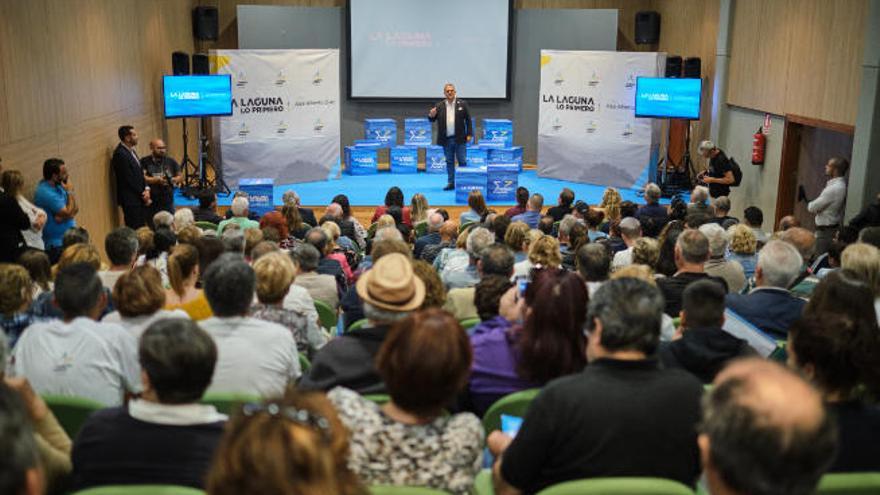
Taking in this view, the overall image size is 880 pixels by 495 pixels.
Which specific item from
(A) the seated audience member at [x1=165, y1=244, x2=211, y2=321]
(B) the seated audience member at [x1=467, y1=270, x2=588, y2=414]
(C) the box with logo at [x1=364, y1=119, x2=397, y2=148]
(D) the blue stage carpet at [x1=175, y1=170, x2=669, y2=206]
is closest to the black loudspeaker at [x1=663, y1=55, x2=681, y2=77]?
(D) the blue stage carpet at [x1=175, y1=170, x2=669, y2=206]

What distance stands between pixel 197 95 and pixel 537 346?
955 centimetres

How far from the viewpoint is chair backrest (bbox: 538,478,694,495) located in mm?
2070

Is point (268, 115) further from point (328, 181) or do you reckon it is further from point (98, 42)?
point (98, 42)

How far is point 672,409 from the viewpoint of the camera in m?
2.38

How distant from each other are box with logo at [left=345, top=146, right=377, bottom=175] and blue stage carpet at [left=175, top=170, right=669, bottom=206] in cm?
18

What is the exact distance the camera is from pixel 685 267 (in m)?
4.96

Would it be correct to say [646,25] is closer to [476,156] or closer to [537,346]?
[476,156]

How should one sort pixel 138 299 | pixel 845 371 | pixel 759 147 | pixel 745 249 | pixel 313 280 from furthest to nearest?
1. pixel 759 147
2. pixel 745 249
3. pixel 313 280
4. pixel 138 299
5. pixel 845 371

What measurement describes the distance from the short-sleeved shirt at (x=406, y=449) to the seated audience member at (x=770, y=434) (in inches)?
35.1

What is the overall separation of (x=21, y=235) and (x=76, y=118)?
2676mm

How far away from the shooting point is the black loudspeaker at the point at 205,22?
14109 millimetres

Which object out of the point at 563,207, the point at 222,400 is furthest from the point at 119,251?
the point at 563,207

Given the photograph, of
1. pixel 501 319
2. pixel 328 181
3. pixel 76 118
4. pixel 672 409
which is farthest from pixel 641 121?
pixel 672 409

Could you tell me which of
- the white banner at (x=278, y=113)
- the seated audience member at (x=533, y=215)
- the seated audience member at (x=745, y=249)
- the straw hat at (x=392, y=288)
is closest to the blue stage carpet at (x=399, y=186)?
the white banner at (x=278, y=113)
